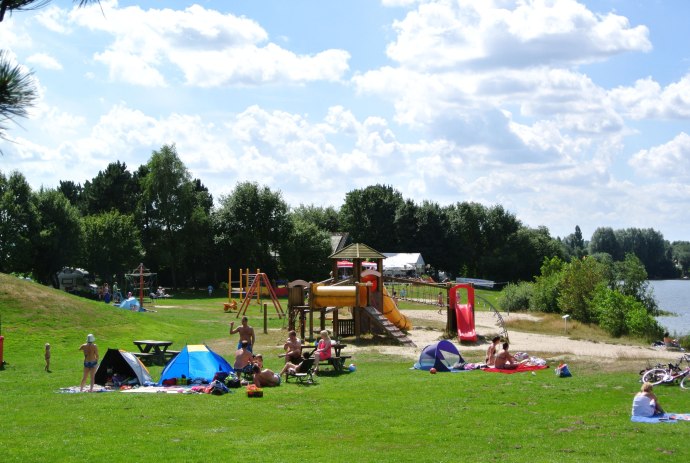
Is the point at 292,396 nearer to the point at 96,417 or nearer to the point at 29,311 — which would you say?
the point at 96,417

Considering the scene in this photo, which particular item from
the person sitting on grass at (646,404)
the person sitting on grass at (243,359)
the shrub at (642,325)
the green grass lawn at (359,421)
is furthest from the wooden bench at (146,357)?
the shrub at (642,325)

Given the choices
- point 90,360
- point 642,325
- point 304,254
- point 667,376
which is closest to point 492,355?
point 667,376

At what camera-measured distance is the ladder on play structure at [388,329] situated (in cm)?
3191

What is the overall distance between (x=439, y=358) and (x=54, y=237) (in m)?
47.0

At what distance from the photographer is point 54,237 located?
6241 cm

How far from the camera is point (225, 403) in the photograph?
710 inches

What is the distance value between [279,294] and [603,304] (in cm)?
3317

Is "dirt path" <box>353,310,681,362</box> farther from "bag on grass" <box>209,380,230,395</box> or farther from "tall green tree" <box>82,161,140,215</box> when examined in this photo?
"tall green tree" <box>82,161,140,215</box>

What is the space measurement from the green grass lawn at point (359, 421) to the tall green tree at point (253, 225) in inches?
2019

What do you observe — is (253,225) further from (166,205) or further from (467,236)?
(467,236)

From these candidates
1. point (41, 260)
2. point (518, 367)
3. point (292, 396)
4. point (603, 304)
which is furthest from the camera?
point (41, 260)

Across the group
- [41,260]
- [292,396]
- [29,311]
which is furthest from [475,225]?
[292,396]

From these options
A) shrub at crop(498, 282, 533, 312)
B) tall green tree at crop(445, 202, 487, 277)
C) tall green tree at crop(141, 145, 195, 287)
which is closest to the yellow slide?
shrub at crop(498, 282, 533, 312)

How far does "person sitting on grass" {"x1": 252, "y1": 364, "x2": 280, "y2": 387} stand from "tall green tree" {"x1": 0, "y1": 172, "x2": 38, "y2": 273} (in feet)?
152
